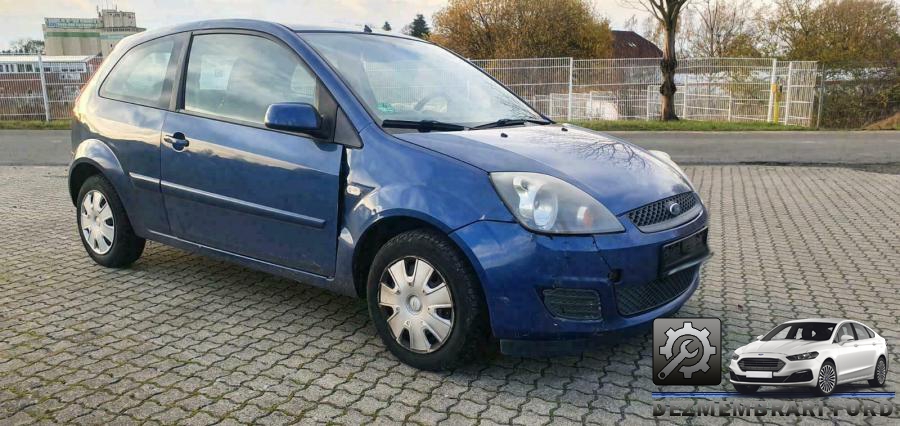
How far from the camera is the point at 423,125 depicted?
12.1 ft

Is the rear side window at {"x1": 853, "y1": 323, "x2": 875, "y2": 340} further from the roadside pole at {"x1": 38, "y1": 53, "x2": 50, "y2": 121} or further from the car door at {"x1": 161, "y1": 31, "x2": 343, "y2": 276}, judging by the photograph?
the roadside pole at {"x1": 38, "y1": 53, "x2": 50, "y2": 121}

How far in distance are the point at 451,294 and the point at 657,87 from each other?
20370mm

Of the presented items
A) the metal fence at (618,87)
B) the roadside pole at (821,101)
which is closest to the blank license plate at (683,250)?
the metal fence at (618,87)

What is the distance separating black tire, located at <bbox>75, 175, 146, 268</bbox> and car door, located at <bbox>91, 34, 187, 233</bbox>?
16 cm

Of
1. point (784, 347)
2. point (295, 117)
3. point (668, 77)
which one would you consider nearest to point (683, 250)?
point (784, 347)

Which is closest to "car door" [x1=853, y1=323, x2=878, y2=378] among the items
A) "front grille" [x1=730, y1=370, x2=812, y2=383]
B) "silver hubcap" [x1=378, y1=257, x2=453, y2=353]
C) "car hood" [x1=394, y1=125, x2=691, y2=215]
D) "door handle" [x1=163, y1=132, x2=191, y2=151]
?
"front grille" [x1=730, y1=370, x2=812, y2=383]

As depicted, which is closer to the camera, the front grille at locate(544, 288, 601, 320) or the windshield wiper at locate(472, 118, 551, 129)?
the front grille at locate(544, 288, 601, 320)

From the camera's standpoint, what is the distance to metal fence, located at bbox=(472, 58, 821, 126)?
2047 cm

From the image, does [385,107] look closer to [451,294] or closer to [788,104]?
[451,294]

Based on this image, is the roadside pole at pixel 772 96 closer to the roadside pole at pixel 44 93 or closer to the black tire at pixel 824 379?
the black tire at pixel 824 379

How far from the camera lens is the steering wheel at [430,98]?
152 inches

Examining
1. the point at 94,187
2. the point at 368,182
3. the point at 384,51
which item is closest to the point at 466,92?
the point at 384,51

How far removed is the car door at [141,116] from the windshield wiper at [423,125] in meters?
1.76

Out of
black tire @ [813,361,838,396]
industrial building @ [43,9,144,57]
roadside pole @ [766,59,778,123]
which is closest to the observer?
black tire @ [813,361,838,396]
